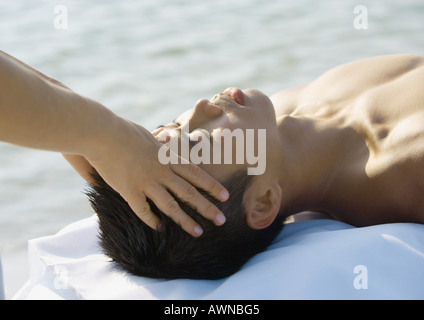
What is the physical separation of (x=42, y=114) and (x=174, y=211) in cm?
51

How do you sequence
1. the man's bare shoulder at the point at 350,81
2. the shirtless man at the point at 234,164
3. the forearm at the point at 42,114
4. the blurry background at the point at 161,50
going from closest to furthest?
the forearm at the point at 42,114 < the shirtless man at the point at 234,164 < the man's bare shoulder at the point at 350,81 < the blurry background at the point at 161,50

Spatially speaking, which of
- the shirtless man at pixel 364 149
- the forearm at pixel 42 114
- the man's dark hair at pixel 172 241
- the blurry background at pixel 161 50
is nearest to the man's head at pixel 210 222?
the man's dark hair at pixel 172 241

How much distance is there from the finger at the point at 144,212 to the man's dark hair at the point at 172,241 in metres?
0.02

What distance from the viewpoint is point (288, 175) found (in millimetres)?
2312

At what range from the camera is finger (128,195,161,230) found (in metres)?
1.84

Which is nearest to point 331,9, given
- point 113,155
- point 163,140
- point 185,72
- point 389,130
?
point 185,72

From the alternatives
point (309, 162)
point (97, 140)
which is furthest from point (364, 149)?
point (97, 140)

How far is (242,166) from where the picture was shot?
2.11 meters

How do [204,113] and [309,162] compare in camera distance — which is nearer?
[204,113]

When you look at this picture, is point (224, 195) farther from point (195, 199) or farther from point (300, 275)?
point (300, 275)

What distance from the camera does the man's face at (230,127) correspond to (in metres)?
2.07

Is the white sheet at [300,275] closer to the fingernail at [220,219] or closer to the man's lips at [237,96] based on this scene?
the fingernail at [220,219]
